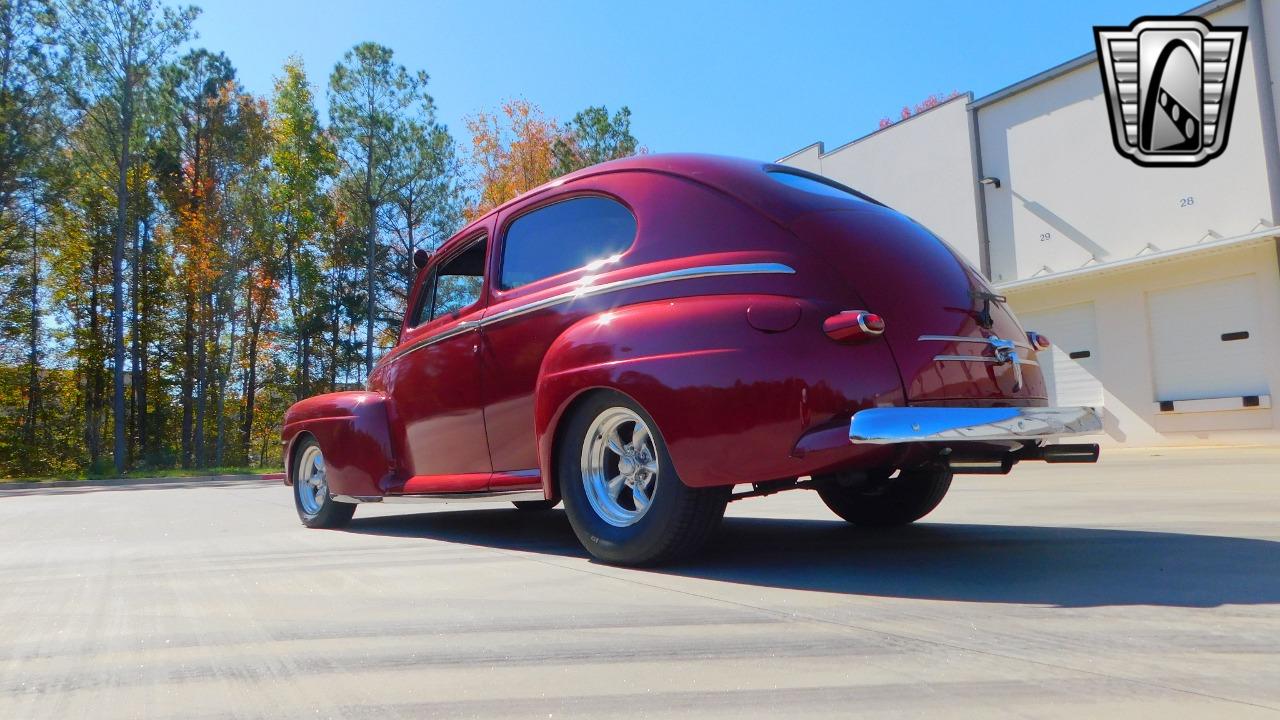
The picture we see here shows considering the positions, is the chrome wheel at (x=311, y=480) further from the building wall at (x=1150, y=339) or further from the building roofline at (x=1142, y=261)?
the building roofline at (x=1142, y=261)

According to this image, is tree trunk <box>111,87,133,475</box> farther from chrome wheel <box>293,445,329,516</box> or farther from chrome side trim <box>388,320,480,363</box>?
chrome side trim <box>388,320,480,363</box>

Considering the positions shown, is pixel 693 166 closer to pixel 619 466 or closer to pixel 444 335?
pixel 619 466

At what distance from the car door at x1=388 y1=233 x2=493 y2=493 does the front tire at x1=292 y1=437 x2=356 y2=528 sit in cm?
102

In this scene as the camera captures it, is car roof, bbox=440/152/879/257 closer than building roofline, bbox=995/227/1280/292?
Yes

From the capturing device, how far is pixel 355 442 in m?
5.34

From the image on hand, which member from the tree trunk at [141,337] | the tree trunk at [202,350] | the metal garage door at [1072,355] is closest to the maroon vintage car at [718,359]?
the metal garage door at [1072,355]

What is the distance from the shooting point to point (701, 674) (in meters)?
1.98

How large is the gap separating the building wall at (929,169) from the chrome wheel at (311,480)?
15502 millimetres

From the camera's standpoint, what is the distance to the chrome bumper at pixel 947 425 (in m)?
2.77

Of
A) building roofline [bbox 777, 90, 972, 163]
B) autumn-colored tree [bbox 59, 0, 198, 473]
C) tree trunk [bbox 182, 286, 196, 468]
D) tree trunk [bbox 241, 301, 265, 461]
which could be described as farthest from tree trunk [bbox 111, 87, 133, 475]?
building roofline [bbox 777, 90, 972, 163]

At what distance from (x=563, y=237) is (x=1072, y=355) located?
16.2 metres

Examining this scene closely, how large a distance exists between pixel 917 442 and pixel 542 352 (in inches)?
68.8

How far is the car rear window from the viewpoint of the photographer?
144 inches

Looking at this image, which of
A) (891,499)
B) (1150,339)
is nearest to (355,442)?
(891,499)
